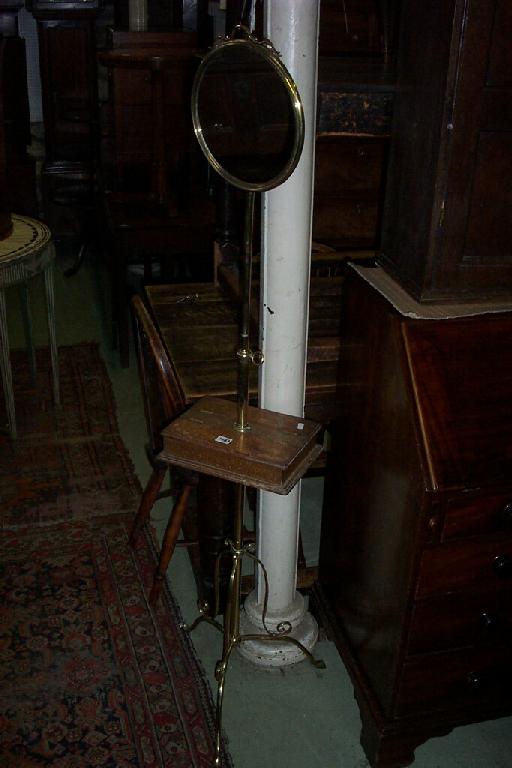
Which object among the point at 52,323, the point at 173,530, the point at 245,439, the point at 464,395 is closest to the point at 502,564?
the point at 464,395

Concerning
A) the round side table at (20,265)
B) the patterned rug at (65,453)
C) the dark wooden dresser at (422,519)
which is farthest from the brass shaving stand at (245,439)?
the round side table at (20,265)

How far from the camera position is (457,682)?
6.59ft

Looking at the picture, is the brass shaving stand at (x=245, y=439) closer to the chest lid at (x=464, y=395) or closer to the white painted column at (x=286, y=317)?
the white painted column at (x=286, y=317)

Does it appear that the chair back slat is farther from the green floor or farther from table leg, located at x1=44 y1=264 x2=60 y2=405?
table leg, located at x1=44 y1=264 x2=60 y2=405

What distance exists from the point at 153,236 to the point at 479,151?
2.79 meters

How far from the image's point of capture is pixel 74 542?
2.92m

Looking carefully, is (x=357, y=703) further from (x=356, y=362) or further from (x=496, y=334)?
(x=496, y=334)

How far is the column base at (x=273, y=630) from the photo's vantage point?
7.58 ft

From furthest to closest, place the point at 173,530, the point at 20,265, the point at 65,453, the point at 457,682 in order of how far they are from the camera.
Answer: the point at 65,453, the point at 20,265, the point at 173,530, the point at 457,682

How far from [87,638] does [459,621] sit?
1.22m

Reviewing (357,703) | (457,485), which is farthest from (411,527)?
(357,703)

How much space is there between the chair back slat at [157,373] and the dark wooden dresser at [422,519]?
488mm

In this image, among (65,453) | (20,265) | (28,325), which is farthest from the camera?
(28,325)

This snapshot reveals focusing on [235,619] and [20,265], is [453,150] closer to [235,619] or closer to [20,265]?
[235,619]
